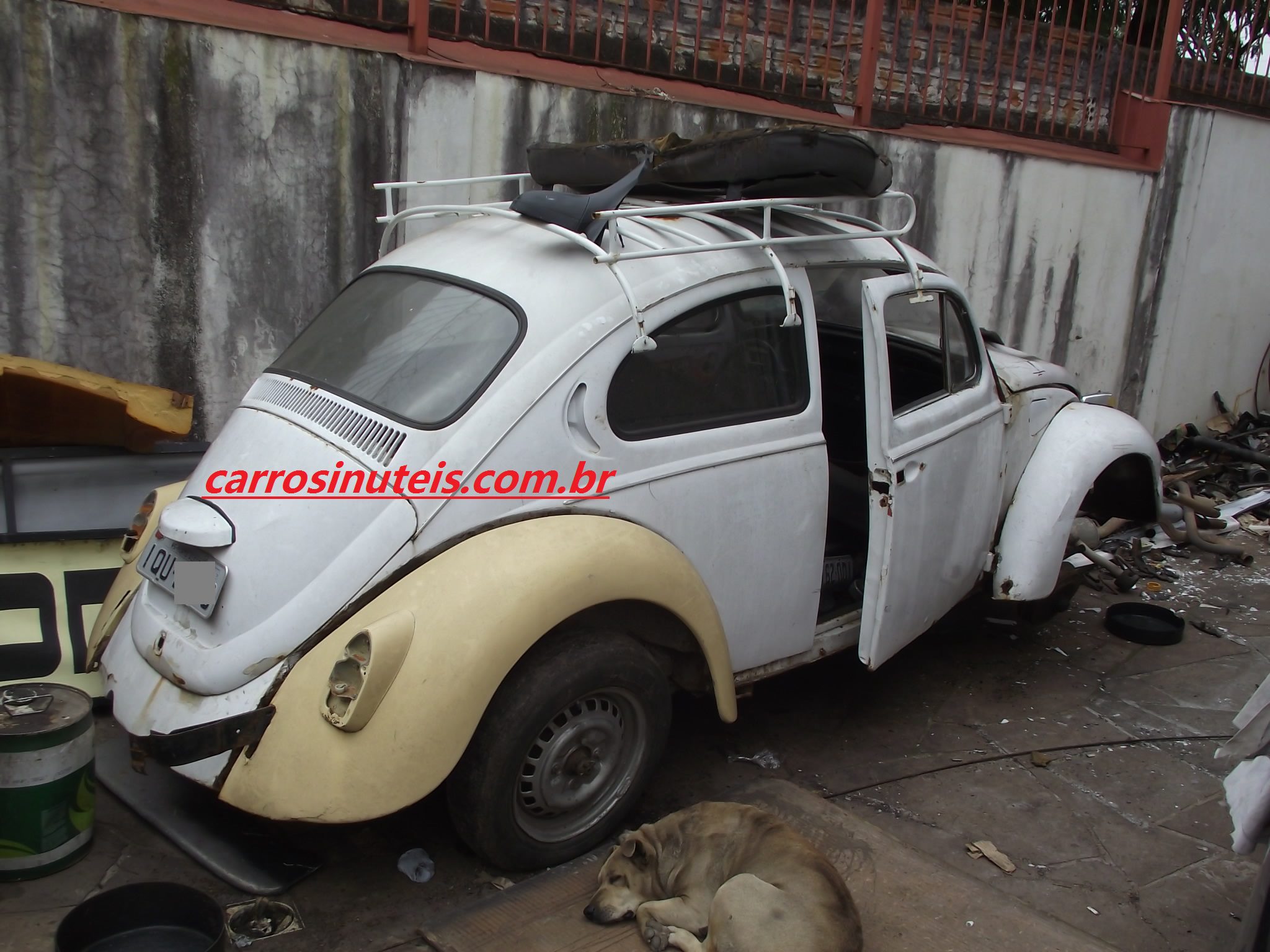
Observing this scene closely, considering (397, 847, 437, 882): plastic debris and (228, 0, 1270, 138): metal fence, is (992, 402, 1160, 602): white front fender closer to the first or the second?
(397, 847, 437, 882): plastic debris

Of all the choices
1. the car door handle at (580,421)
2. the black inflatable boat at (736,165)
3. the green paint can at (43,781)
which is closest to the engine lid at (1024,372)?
the black inflatable boat at (736,165)

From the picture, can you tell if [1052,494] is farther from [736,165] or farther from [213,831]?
[213,831]

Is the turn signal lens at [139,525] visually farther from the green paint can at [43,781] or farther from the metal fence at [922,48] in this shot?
the metal fence at [922,48]

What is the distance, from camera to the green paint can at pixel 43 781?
2.99 meters

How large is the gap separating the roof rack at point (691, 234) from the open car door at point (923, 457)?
0.30 metres

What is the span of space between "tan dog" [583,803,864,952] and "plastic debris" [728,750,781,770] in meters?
0.87

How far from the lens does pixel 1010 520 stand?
4.66 metres

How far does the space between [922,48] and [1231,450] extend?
4.16 meters

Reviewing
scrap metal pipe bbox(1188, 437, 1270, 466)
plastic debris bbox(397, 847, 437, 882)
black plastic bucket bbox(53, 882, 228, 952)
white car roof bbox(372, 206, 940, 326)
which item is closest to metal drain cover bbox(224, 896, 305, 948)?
black plastic bucket bbox(53, 882, 228, 952)

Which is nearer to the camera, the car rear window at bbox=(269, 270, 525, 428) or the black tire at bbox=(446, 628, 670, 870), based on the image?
the black tire at bbox=(446, 628, 670, 870)

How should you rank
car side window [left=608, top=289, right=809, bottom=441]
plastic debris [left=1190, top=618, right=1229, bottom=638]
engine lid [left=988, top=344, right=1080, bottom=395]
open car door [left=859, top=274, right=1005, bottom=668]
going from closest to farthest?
car side window [left=608, top=289, right=809, bottom=441]
open car door [left=859, top=274, right=1005, bottom=668]
engine lid [left=988, top=344, right=1080, bottom=395]
plastic debris [left=1190, top=618, right=1229, bottom=638]

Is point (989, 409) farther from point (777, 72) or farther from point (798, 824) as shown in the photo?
point (777, 72)

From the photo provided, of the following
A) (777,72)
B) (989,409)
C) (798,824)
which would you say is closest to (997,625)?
(989,409)

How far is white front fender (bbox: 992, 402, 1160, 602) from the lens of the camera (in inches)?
180
